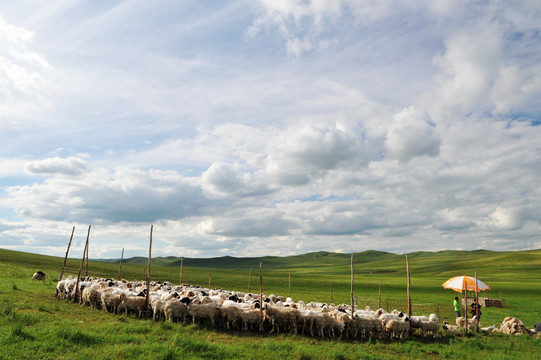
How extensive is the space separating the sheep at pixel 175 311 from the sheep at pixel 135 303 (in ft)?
5.91

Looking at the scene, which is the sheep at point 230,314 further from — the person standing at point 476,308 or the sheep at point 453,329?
the person standing at point 476,308

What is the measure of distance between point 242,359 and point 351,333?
7.65 metres

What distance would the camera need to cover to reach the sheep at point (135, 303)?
693 inches

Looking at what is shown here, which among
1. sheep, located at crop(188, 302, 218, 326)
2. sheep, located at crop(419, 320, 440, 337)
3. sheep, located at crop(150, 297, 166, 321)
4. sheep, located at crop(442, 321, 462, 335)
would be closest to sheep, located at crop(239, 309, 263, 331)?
sheep, located at crop(188, 302, 218, 326)

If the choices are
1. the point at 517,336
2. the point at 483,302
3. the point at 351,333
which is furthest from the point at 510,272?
the point at 351,333

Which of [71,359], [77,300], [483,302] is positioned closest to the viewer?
[71,359]

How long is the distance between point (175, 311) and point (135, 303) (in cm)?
273

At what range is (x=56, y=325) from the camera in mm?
12805

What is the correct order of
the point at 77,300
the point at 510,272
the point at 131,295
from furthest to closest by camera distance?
the point at 510,272 < the point at 77,300 < the point at 131,295

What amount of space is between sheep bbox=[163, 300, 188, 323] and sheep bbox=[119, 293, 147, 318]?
1.80m

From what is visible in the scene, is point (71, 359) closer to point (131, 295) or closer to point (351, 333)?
point (131, 295)

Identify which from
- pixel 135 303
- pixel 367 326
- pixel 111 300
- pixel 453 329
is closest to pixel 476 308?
pixel 453 329

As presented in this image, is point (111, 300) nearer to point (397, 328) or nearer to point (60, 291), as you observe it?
point (60, 291)

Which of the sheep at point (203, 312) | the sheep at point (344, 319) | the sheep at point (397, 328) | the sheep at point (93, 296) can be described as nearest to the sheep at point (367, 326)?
the sheep at point (344, 319)
